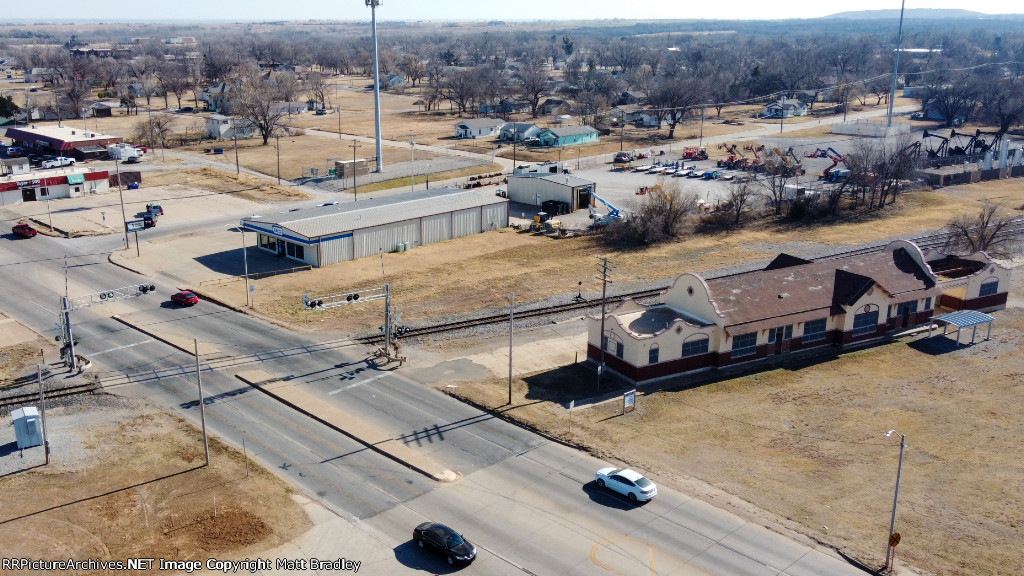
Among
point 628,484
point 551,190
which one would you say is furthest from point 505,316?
point 551,190

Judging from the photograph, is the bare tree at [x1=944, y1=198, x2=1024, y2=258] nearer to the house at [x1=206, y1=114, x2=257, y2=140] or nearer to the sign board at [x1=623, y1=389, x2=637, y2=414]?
the sign board at [x1=623, y1=389, x2=637, y2=414]

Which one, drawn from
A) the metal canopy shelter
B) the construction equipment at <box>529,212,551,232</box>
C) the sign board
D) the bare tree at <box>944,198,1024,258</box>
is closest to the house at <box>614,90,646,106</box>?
the construction equipment at <box>529,212,551,232</box>

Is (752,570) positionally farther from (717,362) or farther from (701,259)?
(701,259)

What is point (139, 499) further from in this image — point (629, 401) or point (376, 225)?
point (376, 225)

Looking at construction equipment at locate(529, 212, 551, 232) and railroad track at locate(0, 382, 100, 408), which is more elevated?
construction equipment at locate(529, 212, 551, 232)

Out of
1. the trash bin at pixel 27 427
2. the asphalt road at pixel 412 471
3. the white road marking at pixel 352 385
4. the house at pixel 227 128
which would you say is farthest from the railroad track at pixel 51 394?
the house at pixel 227 128

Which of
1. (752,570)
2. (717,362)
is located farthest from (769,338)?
(752,570)
